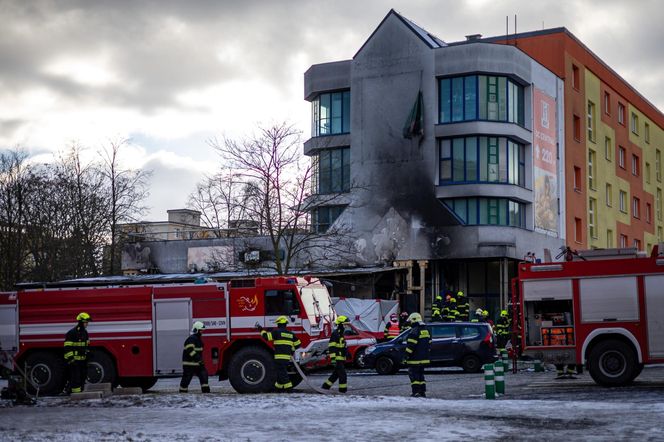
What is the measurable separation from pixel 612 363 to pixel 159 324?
9.84m

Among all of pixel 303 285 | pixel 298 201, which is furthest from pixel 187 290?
pixel 298 201

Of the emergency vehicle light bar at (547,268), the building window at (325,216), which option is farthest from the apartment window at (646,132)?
the emergency vehicle light bar at (547,268)

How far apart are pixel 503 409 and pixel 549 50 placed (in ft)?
142

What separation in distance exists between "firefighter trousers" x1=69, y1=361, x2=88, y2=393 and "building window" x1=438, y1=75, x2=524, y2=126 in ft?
98.3

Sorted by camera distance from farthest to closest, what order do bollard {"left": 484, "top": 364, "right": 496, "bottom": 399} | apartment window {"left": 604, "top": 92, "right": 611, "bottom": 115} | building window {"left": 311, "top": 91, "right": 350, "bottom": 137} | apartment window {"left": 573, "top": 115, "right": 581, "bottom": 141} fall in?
apartment window {"left": 604, "top": 92, "right": 611, "bottom": 115}, apartment window {"left": 573, "top": 115, "right": 581, "bottom": 141}, building window {"left": 311, "top": 91, "right": 350, "bottom": 137}, bollard {"left": 484, "top": 364, "right": 496, "bottom": 399}

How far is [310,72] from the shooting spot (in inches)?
2093

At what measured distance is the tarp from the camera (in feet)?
123

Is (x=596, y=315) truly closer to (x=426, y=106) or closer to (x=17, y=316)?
(x=17, y=316)

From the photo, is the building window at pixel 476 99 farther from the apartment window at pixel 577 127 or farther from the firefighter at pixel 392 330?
the firefighter at pixel 392 330

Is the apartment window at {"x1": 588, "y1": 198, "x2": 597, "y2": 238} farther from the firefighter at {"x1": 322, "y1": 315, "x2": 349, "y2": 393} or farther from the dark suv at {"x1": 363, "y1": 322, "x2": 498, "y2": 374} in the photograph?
the firefighter at {"x1": 322, "y1": 315, "x2": 349, "y2": 393}

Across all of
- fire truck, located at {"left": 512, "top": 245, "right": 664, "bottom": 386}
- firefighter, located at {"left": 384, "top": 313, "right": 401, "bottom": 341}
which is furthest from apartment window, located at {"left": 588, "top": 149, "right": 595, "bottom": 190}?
fire truck, located at {"left": 512, "top": 245, "right": 664, "bottom": 386}

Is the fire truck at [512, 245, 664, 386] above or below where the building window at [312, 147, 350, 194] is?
below

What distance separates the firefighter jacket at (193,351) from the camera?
21.4m

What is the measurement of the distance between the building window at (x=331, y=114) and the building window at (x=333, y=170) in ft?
3.53
